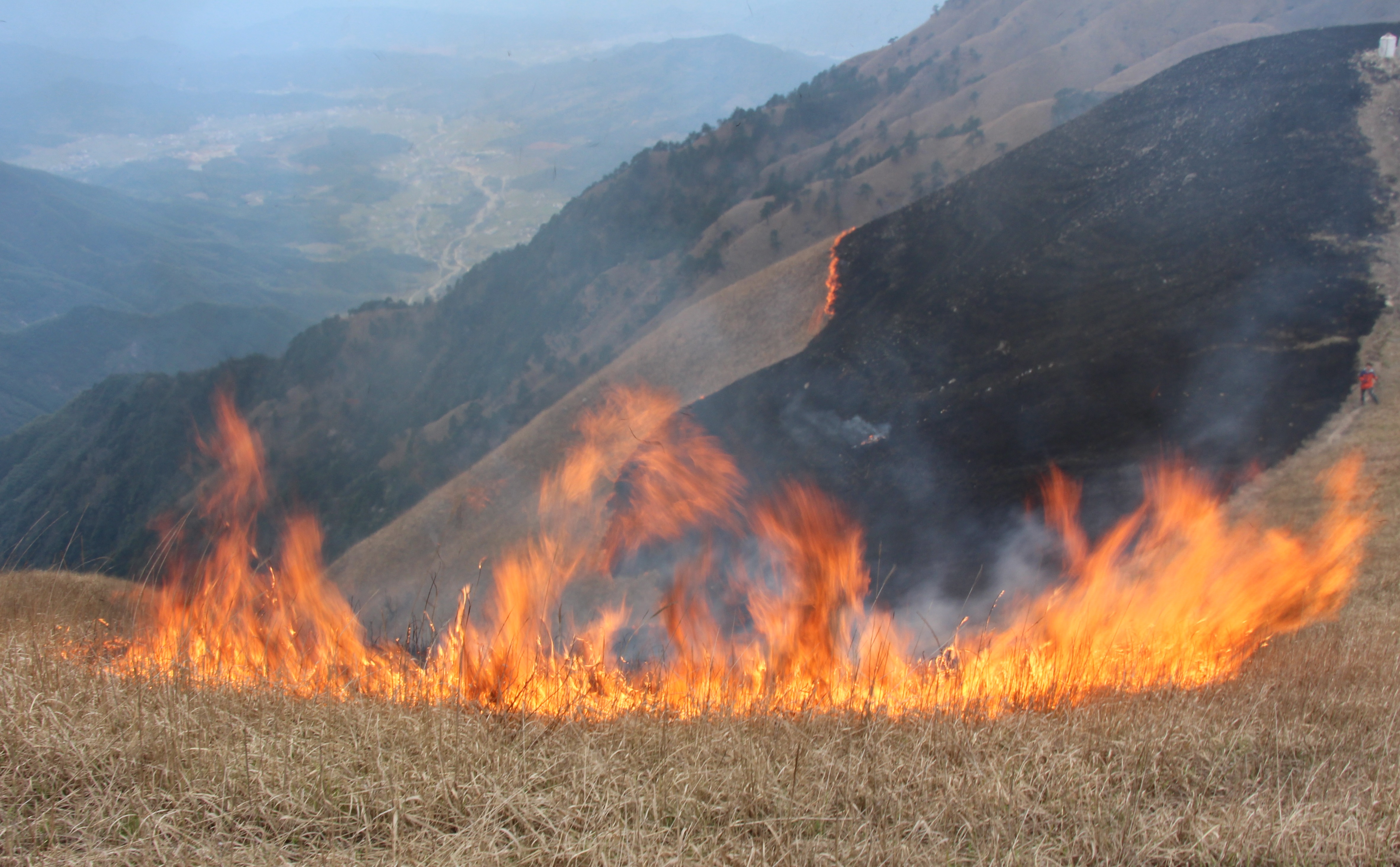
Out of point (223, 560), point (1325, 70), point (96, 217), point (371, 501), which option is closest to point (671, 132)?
point (96, 217)

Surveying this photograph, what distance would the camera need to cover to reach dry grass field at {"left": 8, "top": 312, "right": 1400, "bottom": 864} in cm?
292

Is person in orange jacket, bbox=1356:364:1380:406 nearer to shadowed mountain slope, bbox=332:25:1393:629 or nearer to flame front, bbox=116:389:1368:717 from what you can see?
shadowed mountain slope, bbox=332:25:1393:629

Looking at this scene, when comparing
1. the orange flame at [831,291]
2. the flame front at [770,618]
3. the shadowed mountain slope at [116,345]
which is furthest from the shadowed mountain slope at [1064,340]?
the shadowed mountain slope at [116,345]

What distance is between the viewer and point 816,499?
557 inches

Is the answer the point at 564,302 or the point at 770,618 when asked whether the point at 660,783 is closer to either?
the point at 770,618

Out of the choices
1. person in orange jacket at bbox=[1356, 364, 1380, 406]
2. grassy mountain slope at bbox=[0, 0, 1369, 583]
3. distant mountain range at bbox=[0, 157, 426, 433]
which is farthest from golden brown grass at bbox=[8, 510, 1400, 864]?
distant mountain range at bbox=[0, 157, 426, 433]

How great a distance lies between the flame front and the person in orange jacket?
148 centimetres

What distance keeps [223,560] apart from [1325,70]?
2694cm

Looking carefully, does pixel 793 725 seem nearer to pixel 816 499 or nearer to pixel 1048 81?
pixel 816 499

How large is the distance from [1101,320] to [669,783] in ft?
48.5

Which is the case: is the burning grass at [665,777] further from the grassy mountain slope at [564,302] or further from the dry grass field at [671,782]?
the grassy mountain slope at [564,302]

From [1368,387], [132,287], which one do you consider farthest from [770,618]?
[132,287]

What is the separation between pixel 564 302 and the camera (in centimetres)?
5534

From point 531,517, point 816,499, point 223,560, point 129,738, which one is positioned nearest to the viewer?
point 129,738
